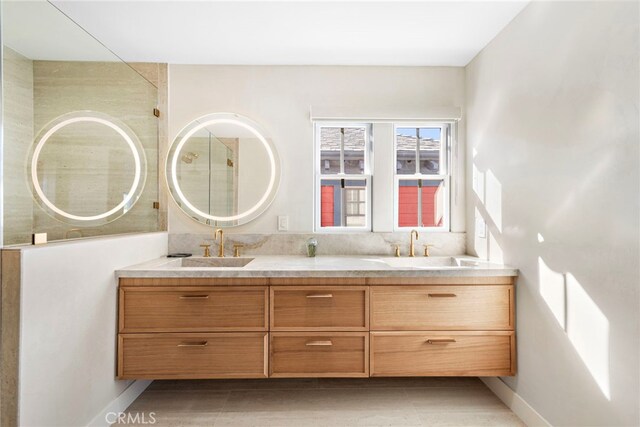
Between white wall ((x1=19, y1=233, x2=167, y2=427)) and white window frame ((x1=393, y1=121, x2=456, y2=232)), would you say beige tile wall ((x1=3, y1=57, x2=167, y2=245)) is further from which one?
white window frame ((x1=393, y1=121, x2=456, y2=232))

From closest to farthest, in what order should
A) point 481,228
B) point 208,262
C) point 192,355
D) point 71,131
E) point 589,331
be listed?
point 589,331 < point 192,355 < point 71,131 < point 481,228 < point 208,262

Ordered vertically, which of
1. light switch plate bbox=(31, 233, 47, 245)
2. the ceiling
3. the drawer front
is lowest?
the drawer front

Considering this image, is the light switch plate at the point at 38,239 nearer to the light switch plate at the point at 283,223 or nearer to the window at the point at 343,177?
the light switch plate at the point at 283,223

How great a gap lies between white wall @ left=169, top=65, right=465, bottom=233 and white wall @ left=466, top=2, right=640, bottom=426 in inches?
23.2

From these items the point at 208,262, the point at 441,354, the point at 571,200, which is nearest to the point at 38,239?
the point at 208,262

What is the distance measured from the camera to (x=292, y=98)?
259cm

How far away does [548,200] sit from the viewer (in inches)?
65.2

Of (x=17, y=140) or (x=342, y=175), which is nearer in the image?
(x=17, y=140)

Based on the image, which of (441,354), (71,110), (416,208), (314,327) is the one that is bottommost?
(441,354)

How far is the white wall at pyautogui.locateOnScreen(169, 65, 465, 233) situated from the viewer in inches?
102

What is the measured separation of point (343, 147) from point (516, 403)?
2098 mm

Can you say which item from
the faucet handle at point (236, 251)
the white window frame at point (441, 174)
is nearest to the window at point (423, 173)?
the white window frame at point (441, 174)

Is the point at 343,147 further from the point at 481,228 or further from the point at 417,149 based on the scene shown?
the point at 481,228

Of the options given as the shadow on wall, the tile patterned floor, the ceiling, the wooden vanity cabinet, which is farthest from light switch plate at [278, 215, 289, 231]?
the shadow on wall
